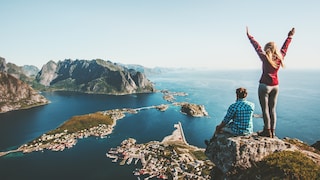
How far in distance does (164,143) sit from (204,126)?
4225cm

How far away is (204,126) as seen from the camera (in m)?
146

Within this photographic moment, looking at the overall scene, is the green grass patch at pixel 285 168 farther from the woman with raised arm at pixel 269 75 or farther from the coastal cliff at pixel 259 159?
the woman with raised arm at pixel 269 75

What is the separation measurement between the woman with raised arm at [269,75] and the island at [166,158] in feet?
221

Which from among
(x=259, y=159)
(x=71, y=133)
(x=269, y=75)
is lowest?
(x=71, y=133)

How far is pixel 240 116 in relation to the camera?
35.8 feet

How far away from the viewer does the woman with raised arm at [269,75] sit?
10.2 metres

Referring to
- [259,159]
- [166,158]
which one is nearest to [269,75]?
[259,159]

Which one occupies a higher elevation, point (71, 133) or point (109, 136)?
point (71, 133)

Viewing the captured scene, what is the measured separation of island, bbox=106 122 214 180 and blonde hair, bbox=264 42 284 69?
227 feet

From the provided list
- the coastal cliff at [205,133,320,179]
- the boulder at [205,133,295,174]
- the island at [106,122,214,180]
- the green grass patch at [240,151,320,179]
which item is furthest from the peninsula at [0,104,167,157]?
the green grass patch at [240,151,320,179]

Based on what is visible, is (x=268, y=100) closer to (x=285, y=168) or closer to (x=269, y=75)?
(x=269, y=75)

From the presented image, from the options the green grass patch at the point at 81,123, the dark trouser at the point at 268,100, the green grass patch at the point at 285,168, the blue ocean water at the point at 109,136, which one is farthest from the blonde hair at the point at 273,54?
the green grass patch at the point at 81,123

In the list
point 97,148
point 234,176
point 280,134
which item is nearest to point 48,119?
point 97,148

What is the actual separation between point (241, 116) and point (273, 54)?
338cm
